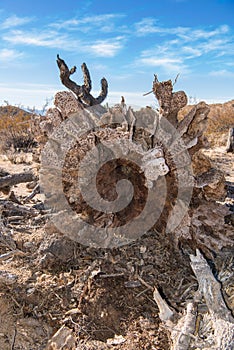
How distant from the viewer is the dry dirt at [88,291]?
6.72ft

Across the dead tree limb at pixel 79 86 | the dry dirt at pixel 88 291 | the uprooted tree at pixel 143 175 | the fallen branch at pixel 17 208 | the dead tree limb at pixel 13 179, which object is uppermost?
the dead tree limb at pixel 79 86

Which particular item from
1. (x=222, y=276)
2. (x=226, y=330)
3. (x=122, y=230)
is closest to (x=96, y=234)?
(x=122, y=230)

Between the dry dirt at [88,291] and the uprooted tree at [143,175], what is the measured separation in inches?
4.9

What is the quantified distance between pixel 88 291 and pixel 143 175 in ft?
2.85

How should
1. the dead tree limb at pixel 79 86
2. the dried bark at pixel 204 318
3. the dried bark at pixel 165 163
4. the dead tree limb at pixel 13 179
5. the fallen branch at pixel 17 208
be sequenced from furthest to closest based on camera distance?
the dead tree limb at pixel 13 179 → the fallen branch at pixel 17 208 → the dead tree limb at pixel 79 86 → the dried bark at pixel 165 163 → the dried bark at pixel 204 318

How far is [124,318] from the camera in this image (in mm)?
2100

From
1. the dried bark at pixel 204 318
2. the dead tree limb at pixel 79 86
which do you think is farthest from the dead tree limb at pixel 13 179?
the dried bark at pixel 204 318

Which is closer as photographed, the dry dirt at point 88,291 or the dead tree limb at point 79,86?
the dry dirt at point 88,291

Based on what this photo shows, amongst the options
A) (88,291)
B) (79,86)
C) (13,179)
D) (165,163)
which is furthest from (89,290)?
(13,179)

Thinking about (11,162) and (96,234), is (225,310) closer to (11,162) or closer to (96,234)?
(96,234)

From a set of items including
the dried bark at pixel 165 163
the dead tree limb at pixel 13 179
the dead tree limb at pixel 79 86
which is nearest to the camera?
the dried bark at pixel 165 163

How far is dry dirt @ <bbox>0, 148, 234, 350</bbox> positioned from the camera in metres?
2.05

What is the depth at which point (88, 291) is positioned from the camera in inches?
89.5

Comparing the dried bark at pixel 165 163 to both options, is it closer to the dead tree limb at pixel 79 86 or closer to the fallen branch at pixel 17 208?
the dead tree limb at pixel 79 86
